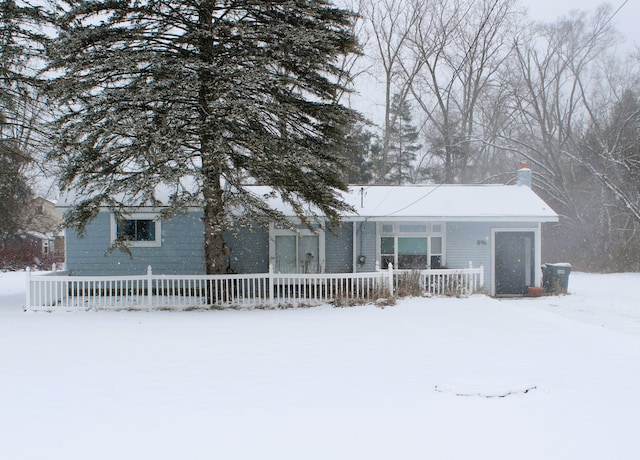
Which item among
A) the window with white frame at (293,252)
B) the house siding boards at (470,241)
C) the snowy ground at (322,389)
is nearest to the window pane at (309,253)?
the window with white frame at (293,252)

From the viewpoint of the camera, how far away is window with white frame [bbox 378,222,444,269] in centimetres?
1425

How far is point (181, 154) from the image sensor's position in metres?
9.73

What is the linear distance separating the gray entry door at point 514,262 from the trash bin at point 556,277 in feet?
2.45

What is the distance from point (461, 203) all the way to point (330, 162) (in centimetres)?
520

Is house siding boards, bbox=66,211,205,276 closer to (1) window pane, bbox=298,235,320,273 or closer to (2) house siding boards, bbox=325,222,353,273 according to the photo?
(1) window pane, bbox=298,235,320,273

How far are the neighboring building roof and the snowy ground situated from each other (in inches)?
197

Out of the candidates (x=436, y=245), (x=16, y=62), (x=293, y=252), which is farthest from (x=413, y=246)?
(x=16, y=62)

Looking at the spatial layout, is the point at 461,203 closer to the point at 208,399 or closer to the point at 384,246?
the point at 384,246

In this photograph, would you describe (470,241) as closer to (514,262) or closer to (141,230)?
(514,262)

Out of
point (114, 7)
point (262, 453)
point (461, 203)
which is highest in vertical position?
point (114, 7)

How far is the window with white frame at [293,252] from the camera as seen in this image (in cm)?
1395

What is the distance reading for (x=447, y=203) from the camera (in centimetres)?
1469

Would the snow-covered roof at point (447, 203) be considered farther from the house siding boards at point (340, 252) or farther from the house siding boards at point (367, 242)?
the house siding boards at point (340, 252)

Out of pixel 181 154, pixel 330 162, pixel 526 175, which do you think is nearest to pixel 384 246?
pixel 330 162
